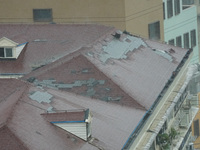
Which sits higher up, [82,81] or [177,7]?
[82,81]

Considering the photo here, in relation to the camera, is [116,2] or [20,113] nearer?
[20,113]

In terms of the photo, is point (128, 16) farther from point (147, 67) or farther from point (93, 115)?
point (93, 115)

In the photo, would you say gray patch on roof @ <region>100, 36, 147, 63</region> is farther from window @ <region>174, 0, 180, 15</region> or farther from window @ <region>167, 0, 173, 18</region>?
window @ <region>174, 0, 180, 15</region>

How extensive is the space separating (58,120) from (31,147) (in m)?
3.72

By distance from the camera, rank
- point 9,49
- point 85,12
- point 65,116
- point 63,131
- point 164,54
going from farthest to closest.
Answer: point 85,12, point 164,54, point 9,49, point 65,116, point 63,131

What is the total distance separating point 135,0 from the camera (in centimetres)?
7431

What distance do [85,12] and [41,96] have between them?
26.8 meters

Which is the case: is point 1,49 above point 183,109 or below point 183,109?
above

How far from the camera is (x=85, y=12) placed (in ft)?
243

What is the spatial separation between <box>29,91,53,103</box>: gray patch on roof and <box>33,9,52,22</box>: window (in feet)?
88.1

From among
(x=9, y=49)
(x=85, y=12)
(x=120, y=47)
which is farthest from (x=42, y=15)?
(x=120, y=47)

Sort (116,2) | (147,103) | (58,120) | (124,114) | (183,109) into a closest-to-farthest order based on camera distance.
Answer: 1. (58,120)
2. (124,114)
3. (147,103)
4. (183,109)
5. (116,2)

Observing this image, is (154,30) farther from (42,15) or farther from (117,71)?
(117,71)

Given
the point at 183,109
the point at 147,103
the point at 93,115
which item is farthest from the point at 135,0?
the point at 93,115
